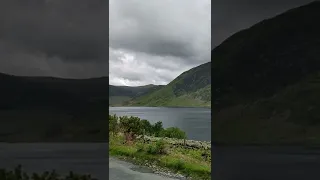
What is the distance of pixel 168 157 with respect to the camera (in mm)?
8430

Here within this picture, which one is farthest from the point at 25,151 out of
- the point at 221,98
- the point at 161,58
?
the point at 161,58

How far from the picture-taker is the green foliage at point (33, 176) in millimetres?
2936

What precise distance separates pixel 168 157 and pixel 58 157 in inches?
207

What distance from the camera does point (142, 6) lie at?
6.63 m

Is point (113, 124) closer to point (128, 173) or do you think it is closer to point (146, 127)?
point (146, 127)

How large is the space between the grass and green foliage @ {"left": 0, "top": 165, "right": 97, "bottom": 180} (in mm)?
4430

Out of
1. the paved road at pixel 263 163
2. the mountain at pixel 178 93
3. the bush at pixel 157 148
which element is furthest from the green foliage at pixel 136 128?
the mountain at pixel 178 93

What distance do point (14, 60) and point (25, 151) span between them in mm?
817

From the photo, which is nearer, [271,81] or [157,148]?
[271,81]

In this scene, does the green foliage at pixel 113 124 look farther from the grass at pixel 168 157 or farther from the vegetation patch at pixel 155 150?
the grass at pixel 168 157

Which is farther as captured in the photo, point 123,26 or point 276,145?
point 123,26

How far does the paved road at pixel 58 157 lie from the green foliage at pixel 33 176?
0.24 feet

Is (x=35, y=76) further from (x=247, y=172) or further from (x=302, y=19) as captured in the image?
(x=302, y=19)

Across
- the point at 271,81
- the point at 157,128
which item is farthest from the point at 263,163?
the point at 157,128
